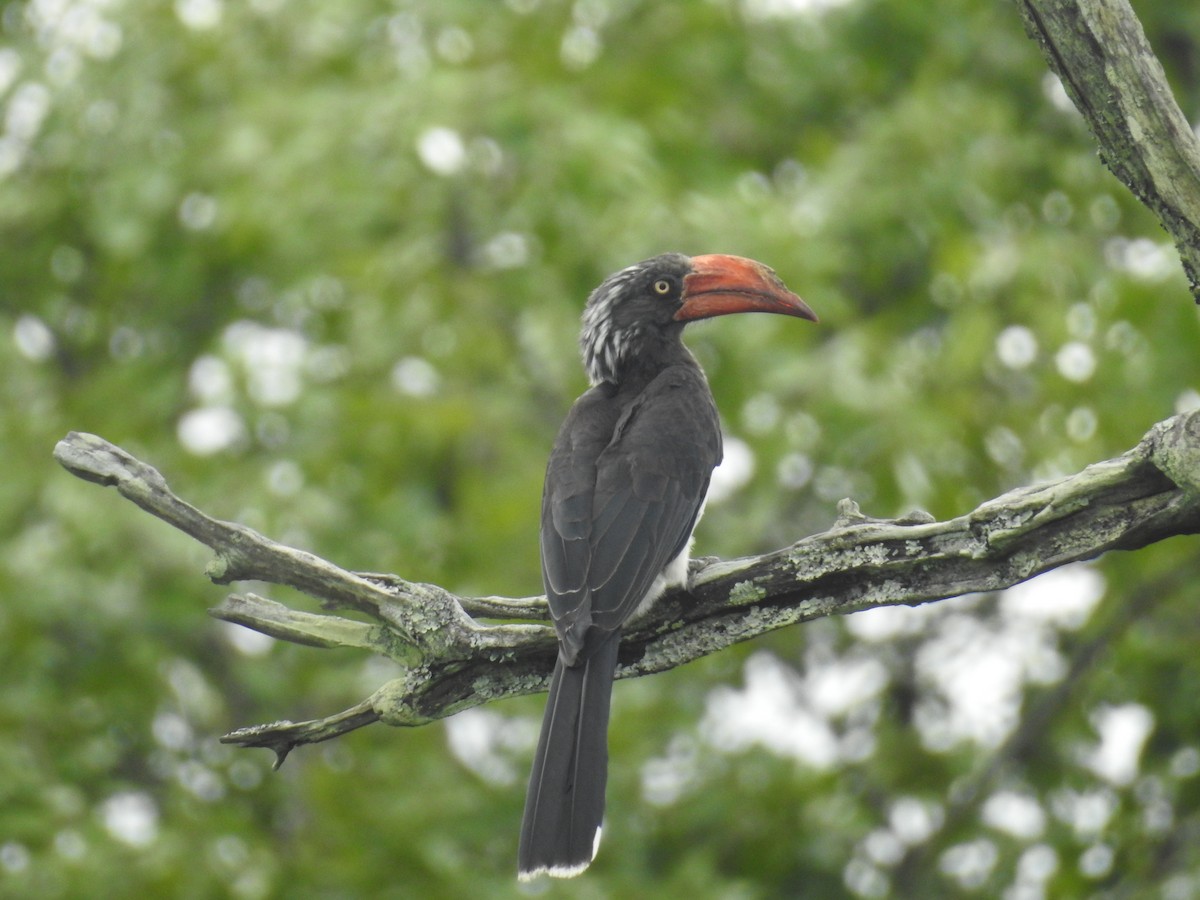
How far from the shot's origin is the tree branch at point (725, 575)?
116 inches

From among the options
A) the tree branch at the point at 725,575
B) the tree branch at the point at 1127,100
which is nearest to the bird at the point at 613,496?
the tree branch at the point at 725,575

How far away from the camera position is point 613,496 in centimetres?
408

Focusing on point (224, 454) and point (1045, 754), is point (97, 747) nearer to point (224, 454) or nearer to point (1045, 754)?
point (224, 454)

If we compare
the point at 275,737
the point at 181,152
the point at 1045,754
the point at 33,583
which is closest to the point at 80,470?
the point at 275,737

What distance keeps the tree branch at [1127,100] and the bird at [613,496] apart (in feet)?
5.37

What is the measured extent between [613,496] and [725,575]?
78cm

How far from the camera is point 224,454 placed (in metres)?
7.80

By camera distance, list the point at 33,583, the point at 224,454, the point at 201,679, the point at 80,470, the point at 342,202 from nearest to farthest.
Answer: the point at 80,470, the point at 33,583, the point at 342,202, the point at 224,454, the point at 201,679

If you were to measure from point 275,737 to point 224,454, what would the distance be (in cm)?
484

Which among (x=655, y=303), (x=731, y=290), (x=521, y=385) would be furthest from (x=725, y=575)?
(x=521, y=385)

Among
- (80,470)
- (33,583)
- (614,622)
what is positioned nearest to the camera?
(80,470)

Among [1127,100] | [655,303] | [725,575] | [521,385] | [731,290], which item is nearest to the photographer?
[1127,100]

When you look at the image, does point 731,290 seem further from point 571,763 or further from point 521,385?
point 521,385

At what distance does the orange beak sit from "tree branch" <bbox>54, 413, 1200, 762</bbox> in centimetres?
145
